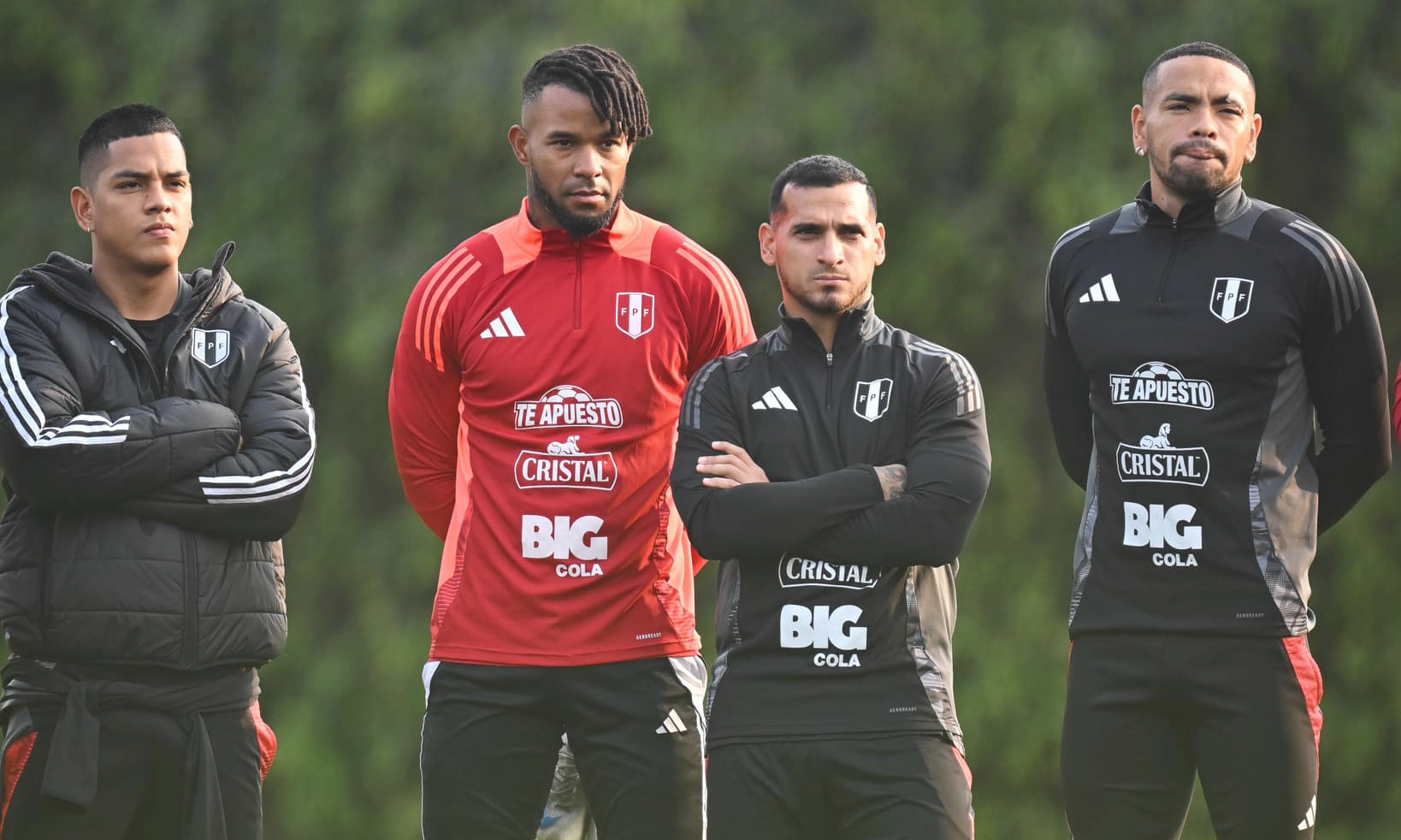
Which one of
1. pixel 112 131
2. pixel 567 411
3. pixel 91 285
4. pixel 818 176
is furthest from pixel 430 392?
pixel 818 176

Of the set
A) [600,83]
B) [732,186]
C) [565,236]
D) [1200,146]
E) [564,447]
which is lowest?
[564,447]

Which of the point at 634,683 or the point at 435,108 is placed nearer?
the point at 634,683

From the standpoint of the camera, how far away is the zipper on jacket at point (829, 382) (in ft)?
12.2

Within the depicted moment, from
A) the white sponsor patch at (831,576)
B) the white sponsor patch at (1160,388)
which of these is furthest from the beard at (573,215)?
the white sponsor patch at (1160,388)

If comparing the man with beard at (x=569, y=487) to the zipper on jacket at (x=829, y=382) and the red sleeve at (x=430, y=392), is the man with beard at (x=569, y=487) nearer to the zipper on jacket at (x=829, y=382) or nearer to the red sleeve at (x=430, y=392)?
the red sleeve at (x=430, y=392)

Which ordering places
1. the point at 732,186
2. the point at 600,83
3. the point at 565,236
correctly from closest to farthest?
the point at 600,83 < the point at 565,236 < the point at 732,186

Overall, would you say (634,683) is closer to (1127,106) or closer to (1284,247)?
(1284,247)

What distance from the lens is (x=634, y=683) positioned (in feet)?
12.5

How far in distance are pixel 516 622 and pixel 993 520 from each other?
4.21 meters

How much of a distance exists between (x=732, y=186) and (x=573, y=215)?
399 cm

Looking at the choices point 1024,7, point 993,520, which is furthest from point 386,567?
point 1024,7

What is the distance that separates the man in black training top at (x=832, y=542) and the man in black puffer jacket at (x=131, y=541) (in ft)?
3.40

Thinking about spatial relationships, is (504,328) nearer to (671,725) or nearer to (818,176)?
(818,176)

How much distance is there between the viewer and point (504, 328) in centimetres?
397
